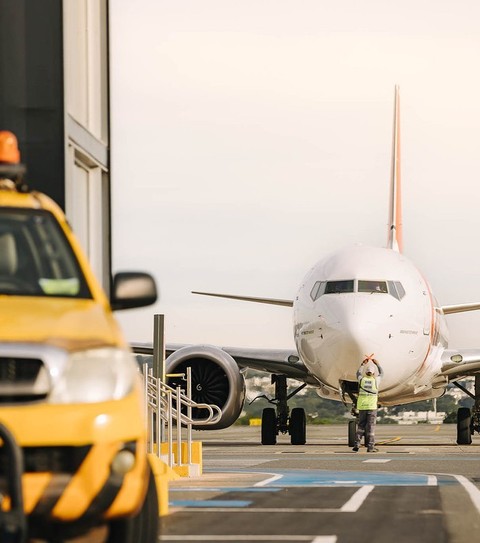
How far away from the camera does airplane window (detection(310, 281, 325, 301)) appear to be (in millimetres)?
24203

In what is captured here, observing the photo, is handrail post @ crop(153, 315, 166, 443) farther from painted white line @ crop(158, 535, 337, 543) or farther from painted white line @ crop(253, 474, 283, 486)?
painted white line @ crop(158, 535, 337, 543)

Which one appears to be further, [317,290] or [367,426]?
[317,290]

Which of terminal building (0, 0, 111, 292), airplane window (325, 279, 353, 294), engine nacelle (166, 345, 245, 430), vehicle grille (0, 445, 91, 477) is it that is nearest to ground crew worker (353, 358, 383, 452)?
airplane window (325, 279, 353, 294)

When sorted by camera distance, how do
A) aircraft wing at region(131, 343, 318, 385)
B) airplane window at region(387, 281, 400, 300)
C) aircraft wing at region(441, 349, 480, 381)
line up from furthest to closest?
aircraft wing at region(131, 343, 318, 385), aircraft wing at region(441, 349, 480, 381), airplane window at region(387, 281, 400, 300)

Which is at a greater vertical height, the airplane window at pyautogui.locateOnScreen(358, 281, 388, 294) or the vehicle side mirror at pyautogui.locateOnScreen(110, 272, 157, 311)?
the vehicle side mirror at pyautogui.locateOnScreen(110, 272, 157, 311)

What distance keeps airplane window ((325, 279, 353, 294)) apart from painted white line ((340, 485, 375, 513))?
1091cm

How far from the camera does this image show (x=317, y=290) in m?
24.3

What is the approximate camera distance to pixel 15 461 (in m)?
5.41

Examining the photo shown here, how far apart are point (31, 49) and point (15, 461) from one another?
6675 mm

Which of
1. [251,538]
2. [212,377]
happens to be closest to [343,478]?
[251,538]

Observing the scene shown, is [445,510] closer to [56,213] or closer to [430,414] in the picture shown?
[56,213]

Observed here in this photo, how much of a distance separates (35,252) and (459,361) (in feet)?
70.2

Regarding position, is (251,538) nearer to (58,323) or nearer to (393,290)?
(58,323)

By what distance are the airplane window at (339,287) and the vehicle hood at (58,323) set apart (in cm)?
1759
